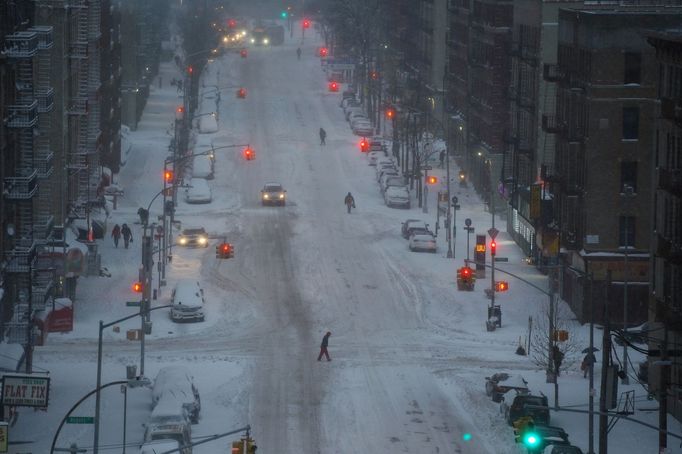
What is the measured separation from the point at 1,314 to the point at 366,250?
30.1m

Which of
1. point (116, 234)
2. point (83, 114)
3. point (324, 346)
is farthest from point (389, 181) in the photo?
point (324, 346)

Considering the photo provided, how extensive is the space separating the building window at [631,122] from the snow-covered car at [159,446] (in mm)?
30010

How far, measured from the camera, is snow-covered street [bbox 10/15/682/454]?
58.7 m

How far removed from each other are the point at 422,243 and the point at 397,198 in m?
13.5

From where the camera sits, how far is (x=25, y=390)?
54.6m

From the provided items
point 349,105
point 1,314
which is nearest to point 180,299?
point 1,314

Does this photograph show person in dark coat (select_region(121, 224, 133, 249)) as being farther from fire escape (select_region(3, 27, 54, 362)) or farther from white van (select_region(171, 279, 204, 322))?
fire escape (select_region(3, 27, 54, 362))

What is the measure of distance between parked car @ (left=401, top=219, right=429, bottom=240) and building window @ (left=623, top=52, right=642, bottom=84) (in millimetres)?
19327

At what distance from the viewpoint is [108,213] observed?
97312mm

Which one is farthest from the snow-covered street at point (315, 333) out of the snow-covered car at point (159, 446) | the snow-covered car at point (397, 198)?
the snow-covered car at point (159, 446)

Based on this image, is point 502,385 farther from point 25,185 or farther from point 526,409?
point 25,185

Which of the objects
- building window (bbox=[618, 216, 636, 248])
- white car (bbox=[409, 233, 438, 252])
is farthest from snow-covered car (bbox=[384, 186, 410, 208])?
building window (bbox=[618, 216, 636, 248])

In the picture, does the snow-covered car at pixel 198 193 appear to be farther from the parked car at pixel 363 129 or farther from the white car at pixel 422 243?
the parked car at pixel 363 129

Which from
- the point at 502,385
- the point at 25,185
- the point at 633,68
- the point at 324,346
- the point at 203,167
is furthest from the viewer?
the point at 203,167
